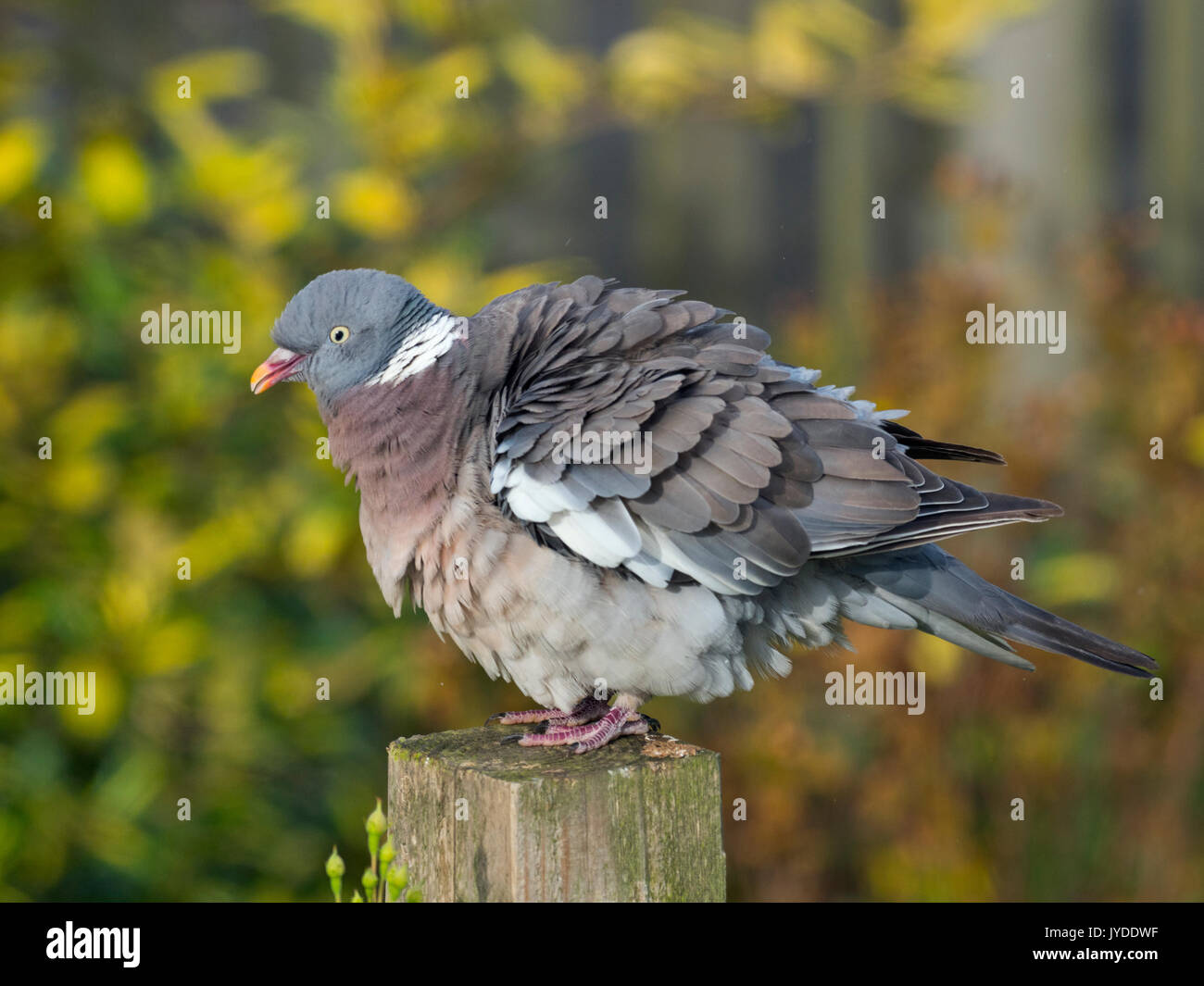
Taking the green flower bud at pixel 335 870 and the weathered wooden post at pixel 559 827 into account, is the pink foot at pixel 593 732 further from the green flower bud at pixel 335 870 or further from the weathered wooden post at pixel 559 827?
the green flower bud at pixel 335 870

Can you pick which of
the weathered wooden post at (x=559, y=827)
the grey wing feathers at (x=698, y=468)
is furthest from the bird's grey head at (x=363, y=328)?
the weathered wooden post at (x=559, y=827)

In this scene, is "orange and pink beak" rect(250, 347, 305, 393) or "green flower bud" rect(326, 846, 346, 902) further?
"orange and pink beak" rect(250, 347, 305, 393)

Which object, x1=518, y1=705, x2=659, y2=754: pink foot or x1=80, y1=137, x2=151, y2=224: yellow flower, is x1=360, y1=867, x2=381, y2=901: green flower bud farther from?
x1=80, y1=137, x2=151, y2=224: yellow flower

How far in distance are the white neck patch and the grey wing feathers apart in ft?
0.63

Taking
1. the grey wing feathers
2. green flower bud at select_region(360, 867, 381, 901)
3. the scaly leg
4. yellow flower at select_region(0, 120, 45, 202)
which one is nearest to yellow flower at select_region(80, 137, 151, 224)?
yellow flower at select_region(0, 120, 45, 202)

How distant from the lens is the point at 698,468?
8.70 feet

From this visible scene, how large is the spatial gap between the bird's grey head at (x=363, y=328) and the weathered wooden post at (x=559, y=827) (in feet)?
3.14

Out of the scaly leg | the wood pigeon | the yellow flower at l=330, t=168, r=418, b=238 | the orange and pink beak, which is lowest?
the scaly leg

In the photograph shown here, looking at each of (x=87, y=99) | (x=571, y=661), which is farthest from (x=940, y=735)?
(x=87, y=99)

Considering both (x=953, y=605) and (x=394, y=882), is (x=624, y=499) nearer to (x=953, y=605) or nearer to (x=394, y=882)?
(x=953, y=605)

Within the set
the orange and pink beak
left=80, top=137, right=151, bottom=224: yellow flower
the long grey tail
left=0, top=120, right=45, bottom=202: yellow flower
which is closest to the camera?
the long grey tail

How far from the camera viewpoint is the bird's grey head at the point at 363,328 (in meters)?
2.92

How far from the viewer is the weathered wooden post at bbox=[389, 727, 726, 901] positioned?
217 cm

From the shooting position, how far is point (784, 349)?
538cm
